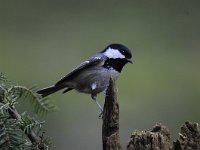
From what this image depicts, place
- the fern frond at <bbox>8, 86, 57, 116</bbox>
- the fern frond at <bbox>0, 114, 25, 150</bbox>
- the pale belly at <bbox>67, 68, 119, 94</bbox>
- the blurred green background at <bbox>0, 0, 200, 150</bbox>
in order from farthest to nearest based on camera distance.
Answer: the blurred green background at <bbox>0, 0, 200, 150</bbox> < the pale belly at <bbox>67, 68, 119, 94</bbox> < the fern frond at <bbox>8, 86, 57, 116</bbox> < the fern frond at <bbox>0, 114, 25, 150</bbox>

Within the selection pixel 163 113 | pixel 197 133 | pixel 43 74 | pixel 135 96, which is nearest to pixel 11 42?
pixel 43 74

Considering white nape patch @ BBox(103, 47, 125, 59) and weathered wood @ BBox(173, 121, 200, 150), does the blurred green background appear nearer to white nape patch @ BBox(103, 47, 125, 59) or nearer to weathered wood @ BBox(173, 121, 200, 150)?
white nape patch @ BBox(103, 47, 125, 59)

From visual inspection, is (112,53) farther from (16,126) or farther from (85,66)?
(16,126)

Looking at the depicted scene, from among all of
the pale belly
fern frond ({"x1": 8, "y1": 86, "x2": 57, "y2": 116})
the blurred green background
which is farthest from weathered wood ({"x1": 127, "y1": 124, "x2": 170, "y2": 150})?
the blurred green background

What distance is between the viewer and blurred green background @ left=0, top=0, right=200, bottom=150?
193 inches

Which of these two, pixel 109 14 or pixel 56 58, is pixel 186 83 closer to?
pixel 56 58

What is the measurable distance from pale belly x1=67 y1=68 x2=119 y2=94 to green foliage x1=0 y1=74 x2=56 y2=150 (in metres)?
1.82

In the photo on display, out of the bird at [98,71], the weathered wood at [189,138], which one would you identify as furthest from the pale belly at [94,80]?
the weathered wood at [189,138]

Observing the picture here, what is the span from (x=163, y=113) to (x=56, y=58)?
4.20 ft

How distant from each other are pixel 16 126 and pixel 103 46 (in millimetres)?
4559

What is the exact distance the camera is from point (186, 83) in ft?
18.5

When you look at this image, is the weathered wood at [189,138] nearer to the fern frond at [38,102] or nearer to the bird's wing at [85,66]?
the fern frond at [38,102]

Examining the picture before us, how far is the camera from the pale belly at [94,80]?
340 centimetres

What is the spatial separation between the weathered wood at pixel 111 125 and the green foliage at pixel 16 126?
0.18 m
